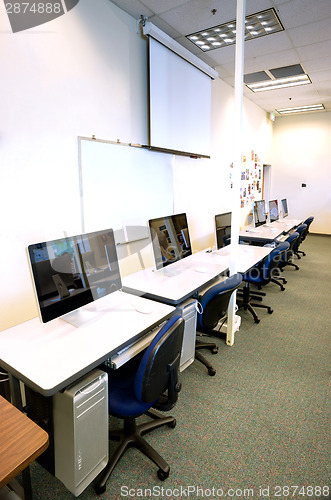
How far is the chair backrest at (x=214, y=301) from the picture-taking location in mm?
2262

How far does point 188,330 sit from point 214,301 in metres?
0.31

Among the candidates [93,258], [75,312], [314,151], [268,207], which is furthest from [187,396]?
[314,151]

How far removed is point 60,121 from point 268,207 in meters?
4.77

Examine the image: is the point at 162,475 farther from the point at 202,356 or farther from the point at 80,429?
the point at 202,356

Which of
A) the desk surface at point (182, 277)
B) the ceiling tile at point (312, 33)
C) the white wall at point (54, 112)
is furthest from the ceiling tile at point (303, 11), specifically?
the desk surface at point (182, 277)

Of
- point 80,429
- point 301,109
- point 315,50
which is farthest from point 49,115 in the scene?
point 301,109

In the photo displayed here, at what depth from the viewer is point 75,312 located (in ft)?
6.43

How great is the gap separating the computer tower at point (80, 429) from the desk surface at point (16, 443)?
0.25 m

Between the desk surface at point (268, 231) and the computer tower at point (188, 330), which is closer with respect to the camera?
the computer tower at point (188, 330)

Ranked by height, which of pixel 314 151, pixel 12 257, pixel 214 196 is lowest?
pixel 12 257

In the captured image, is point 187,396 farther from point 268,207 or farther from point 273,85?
point 273,85

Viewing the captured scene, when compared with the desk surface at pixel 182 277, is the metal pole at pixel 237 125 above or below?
above

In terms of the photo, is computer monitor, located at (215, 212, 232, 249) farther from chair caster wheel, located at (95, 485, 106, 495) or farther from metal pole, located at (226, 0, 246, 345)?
chair caster wheel, located at (95, 485, 106, 495)

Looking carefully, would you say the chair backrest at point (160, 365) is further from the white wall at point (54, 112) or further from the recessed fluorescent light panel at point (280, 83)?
the recessed fluorescent light panel at point (280, 83)
